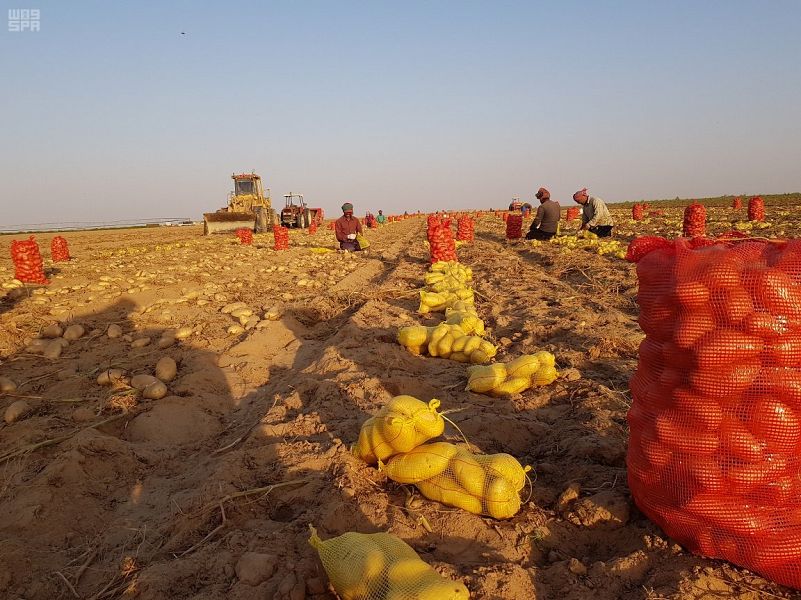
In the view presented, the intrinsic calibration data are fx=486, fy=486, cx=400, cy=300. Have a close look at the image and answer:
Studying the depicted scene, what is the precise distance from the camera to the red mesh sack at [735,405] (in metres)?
1.95

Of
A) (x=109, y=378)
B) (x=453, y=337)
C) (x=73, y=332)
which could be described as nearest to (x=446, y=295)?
(x=453, y=337)

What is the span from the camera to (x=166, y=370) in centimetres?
478

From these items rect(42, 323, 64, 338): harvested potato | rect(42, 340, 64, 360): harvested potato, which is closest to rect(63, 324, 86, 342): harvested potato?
rect(42, 323, 64, 338): harvested potato

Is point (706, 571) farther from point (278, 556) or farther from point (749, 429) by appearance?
point (278, 556)

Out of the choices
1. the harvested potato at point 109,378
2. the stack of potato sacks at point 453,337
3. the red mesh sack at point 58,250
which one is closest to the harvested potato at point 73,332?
the harvested potato at point 109,378

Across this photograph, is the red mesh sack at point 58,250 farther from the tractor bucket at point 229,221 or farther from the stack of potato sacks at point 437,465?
the stack of potato sacks at point 437,465

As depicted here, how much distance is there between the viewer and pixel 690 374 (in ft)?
6.71

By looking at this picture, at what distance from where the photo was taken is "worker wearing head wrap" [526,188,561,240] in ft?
48.9

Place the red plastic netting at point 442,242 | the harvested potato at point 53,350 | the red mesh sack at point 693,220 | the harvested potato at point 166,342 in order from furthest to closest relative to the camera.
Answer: the red mesh sack at point 693,220, the red plastic netting at point 442,242, the harvested potato at point 166,342, the harvested potato at point 53,350

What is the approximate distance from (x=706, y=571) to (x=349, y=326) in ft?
14.3

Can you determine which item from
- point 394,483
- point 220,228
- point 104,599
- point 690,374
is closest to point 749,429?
point 690,374

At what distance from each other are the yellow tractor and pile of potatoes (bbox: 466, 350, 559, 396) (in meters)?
21.7

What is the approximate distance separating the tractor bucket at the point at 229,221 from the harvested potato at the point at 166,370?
20089 mm

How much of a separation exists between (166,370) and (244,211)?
22211 millimetres
